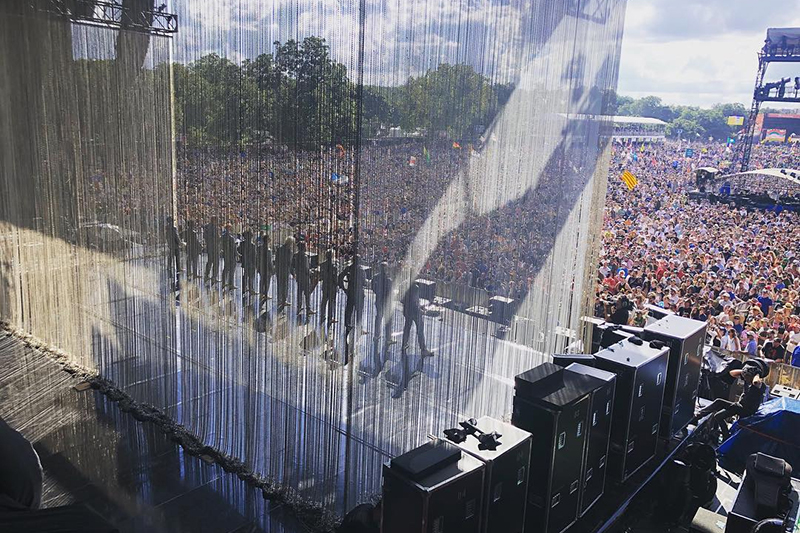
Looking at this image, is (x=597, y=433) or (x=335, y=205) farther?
(x=597, y=433)

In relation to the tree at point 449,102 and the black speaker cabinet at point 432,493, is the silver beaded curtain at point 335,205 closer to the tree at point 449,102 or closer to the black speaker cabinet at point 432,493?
the tree at point 449,102

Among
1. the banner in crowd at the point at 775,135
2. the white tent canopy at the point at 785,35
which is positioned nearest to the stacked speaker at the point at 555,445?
the white tent canopy at the point at 785,35

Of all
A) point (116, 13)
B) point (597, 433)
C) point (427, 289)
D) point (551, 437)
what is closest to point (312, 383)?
point (427, 289)

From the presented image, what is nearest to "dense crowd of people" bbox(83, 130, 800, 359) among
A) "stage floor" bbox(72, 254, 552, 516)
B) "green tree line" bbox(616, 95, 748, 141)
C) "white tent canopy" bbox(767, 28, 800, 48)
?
"stage floor" bbox(72, 254, 552, 516)

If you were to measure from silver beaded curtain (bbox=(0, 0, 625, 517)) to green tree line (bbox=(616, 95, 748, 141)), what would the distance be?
65083mm

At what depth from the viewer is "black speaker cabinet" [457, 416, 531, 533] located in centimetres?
379

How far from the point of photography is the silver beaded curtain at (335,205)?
4562 millimetres

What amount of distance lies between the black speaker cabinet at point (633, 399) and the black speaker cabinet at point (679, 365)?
23cm

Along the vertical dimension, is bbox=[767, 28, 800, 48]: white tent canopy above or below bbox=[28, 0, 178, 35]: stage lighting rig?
above

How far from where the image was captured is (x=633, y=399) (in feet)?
16.6

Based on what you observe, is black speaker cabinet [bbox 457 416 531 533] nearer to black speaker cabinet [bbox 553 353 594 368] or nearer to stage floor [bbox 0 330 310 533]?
black speaker cabinet [bbox 553 353 594 368]

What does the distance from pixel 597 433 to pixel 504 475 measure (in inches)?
46.2

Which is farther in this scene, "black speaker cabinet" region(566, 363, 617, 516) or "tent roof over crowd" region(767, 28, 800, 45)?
"tent roof over crowd" region(767, 28, 800, 45)

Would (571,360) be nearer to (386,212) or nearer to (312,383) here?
(386,212)
